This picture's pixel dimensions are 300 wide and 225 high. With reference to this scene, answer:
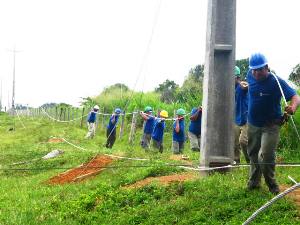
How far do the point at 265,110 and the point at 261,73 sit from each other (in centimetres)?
53

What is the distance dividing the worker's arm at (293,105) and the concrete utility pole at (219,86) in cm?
268

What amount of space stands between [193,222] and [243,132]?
3.64 m

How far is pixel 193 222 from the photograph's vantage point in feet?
23.9

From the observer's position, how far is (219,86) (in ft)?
32.0

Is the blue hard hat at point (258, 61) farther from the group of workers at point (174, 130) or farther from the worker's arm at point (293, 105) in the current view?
the group of workers at point (174, 130)

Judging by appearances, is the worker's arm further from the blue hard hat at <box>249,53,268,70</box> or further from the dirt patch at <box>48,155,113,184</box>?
the dirt patch at <box>48,155,113,184</box>

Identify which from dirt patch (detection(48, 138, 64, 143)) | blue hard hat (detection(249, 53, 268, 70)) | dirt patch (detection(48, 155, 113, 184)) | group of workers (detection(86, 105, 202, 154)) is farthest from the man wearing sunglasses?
dirt patch (detection(48, 138, 64, 143))

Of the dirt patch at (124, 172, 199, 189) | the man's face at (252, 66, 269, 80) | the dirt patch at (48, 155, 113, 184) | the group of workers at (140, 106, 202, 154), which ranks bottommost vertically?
the dirt patch at (48, 155, 113, 184)

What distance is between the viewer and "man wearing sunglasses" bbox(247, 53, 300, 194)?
7.30 metres

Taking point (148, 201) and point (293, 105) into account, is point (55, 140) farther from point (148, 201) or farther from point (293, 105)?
point (293, 105)

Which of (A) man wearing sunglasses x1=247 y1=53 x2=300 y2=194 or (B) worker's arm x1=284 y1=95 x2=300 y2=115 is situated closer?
(B) worker's arm x1=284 y1=95 x2=300 y2=115

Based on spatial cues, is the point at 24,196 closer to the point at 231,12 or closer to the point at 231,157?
the point at 231,157

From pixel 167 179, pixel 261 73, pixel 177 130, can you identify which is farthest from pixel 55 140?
pixel 261 73

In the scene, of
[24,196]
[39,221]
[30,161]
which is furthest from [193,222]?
[30,161]
